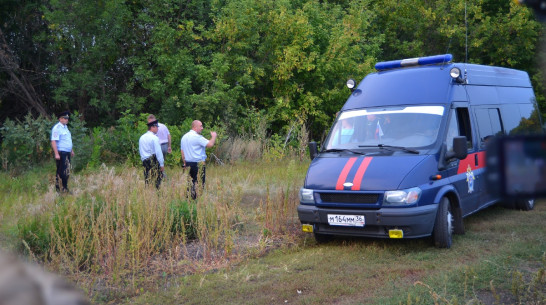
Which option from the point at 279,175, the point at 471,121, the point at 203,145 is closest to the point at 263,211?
the point at 203,145

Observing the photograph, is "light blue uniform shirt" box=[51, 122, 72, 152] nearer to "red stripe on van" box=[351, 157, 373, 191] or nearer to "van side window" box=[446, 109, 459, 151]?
"red stripe on van" box=[351, 157, 373, 191]

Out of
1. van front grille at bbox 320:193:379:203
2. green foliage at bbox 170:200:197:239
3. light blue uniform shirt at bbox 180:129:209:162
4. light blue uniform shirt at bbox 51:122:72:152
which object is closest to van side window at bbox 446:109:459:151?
van front grille at bbox 320:193:379:203

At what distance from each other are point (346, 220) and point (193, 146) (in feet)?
13.3

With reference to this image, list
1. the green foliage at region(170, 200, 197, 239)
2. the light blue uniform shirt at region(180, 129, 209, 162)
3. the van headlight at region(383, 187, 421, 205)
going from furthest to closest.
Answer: the light blue uniform shirt at region(180, 129, 209, 162) → the green foliage at region(170, 200, 197, 239) → the van headlight at region(383, 187, 421, 205)

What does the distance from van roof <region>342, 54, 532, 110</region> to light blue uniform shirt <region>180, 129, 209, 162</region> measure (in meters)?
2.97

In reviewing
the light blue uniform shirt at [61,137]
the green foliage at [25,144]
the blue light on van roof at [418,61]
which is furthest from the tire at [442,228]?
the green foliage at [25,144]

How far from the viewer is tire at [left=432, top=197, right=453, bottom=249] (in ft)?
22.1

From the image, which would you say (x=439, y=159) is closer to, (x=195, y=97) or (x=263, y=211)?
(x=263, y=211)

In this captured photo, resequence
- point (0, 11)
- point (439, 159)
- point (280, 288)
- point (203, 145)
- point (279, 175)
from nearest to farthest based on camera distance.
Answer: point (280, 288) < point (439, 159) < point (203, 145) < point (279, 175) < point (0, 11)

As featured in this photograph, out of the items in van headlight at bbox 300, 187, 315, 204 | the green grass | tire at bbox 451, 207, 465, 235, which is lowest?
the green grass

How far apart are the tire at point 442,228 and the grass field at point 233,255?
115 millimetres

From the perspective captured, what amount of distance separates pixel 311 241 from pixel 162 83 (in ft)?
38.5

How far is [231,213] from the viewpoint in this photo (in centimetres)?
708

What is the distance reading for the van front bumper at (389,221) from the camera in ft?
20.9
